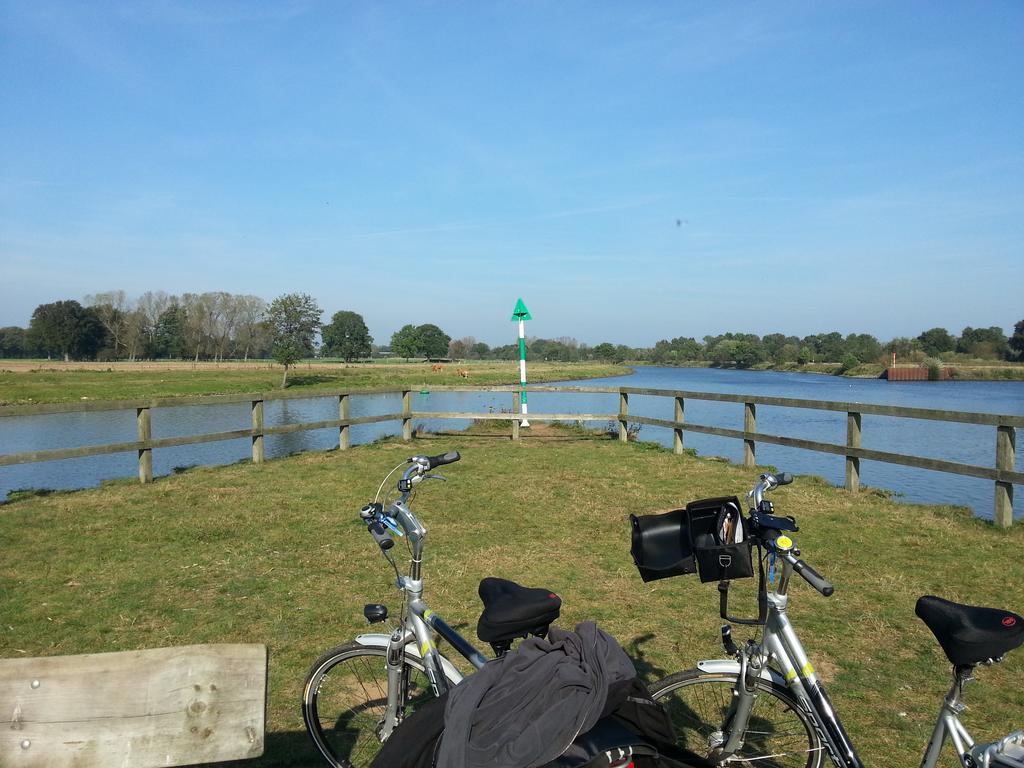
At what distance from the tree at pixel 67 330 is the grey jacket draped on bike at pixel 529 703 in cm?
7855

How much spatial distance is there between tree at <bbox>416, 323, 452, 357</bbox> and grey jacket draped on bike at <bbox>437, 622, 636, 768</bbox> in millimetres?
104868

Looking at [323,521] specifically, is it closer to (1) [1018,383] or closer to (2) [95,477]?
(2) [95,477]

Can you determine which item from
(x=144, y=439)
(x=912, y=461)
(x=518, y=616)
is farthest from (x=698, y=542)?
(x=144, y=439)

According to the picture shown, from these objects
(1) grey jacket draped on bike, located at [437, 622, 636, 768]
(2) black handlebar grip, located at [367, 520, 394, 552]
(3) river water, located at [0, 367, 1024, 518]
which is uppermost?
(2) black handlebar grip, located at [367, 520, 394, 552]

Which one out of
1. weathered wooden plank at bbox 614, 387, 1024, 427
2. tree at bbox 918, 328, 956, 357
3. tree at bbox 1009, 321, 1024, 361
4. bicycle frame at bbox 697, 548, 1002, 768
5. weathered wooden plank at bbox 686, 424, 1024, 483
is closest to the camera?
bicycle frame at bbox 697, 548, 1002, 768

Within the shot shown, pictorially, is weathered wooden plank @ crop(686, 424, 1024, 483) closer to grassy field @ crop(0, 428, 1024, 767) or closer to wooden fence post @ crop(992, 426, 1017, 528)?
wooden fence post @ crop(992, 426, 1017, 528)

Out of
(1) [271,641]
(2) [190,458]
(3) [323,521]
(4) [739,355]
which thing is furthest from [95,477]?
(4) [739,355]

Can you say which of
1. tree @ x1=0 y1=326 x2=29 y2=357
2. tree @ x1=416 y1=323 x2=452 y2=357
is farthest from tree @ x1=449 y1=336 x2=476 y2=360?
tree @ x1=0 y1=326 x2=29 y2=357

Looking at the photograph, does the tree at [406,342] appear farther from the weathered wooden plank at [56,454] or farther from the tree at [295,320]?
the weathered wooden plank at [56,454]

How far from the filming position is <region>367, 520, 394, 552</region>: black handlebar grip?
260cm

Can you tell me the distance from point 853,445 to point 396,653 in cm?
714

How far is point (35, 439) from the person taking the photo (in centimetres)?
1526

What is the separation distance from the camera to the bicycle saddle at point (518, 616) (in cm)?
221

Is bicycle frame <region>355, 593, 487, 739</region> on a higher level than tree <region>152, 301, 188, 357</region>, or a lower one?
lower
